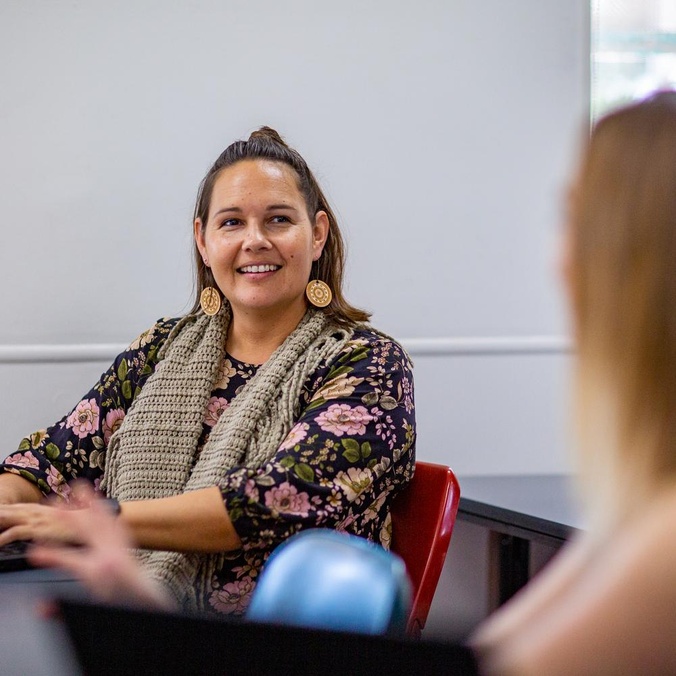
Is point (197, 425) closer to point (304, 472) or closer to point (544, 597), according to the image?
point (304, 472)

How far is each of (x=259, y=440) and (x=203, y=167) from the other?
0.95 meters

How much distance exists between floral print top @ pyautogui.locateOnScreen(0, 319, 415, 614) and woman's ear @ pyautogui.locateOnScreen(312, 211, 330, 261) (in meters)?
0.19

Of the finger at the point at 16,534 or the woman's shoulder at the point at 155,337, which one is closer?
the finger at the point at 16,534

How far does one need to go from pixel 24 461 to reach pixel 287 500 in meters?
0.59

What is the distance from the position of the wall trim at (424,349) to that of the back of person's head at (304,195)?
1.77ft

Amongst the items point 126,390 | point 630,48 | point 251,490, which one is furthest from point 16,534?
point 630,48

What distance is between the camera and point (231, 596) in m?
1.49

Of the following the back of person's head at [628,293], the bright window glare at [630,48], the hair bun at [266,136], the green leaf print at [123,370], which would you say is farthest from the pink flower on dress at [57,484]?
the bright window glare at [630,48]

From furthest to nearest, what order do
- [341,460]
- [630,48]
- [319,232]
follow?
[630,48] → [319,232] → [341,460]

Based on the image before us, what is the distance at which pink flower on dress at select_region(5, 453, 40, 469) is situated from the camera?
1.74 m

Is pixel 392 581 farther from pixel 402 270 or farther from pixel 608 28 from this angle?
pixel 608 28

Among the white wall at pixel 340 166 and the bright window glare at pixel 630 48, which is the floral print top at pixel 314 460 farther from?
the bright window glare at pixel 630 48

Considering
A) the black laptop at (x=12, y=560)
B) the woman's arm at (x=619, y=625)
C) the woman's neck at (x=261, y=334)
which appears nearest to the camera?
the woman's arm at (x=619, y=625)

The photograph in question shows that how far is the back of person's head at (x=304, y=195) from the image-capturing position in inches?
68.5
